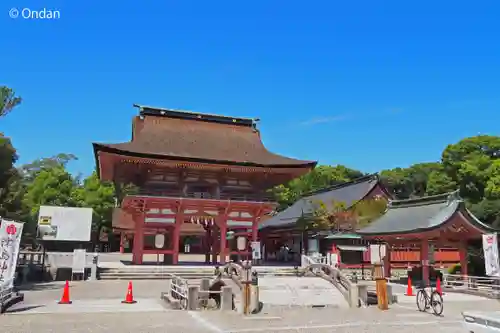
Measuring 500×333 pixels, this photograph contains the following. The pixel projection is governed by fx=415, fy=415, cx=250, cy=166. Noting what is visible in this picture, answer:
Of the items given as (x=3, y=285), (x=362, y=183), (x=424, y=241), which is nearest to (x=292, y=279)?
(x=424, y=241)

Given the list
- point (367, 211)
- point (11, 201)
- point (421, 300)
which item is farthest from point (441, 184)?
point (11, 201)

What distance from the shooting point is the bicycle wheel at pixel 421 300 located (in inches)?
557

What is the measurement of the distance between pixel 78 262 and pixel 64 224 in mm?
3242

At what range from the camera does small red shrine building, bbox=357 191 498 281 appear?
21812 millimetres

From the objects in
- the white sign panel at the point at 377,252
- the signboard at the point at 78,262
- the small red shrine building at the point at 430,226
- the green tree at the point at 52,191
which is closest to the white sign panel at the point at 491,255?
the small red shrine building at the point at 430,226

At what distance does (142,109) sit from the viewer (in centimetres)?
3206

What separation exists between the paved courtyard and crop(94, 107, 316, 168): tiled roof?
12077 millimetres

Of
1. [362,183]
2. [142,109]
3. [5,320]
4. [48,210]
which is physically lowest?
[5,320]

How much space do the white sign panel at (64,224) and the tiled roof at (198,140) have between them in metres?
4.16

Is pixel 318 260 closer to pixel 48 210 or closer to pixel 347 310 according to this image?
pixel 347 310

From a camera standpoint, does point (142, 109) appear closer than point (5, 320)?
No

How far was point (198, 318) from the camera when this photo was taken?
39.7 ft

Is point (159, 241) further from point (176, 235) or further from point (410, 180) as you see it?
point (410, 180)

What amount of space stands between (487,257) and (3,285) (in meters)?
19.8
